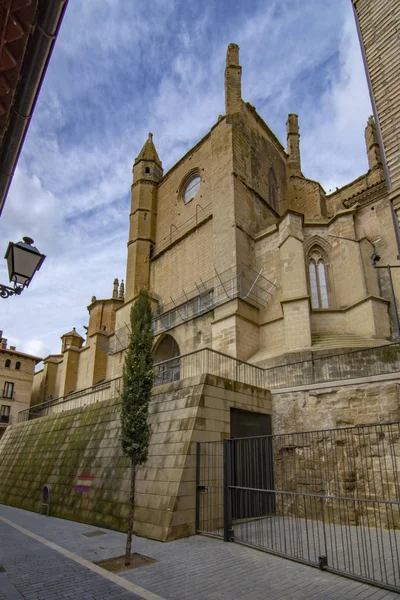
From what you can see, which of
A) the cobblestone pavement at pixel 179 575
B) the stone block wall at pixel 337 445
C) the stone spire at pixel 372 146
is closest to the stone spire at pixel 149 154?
the stone spire at pixel 372 146

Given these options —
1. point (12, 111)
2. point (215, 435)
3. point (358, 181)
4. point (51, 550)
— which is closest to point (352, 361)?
point (215, 435)

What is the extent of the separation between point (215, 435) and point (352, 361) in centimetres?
546

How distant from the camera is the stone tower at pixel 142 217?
86.0ft

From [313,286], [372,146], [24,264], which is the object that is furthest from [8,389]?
[24,264]

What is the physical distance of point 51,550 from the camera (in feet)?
22.6

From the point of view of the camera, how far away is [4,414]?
114ft

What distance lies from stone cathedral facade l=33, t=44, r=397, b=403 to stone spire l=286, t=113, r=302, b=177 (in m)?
0.10

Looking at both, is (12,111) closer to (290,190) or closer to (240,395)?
(240,395)

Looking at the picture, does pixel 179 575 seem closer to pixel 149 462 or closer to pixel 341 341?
pixel 149 462

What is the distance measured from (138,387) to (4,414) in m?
33.1

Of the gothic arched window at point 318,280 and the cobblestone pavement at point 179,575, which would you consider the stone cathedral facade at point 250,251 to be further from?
the cobblestone pavement at point 179,575

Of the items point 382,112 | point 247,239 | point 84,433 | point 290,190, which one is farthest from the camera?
point 290,190

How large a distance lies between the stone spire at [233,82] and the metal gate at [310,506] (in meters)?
20.0

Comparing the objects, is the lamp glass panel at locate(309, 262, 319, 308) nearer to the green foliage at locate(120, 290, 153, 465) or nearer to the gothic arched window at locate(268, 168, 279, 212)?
the gothic arched window at locate(268, 168, 279, 212)
